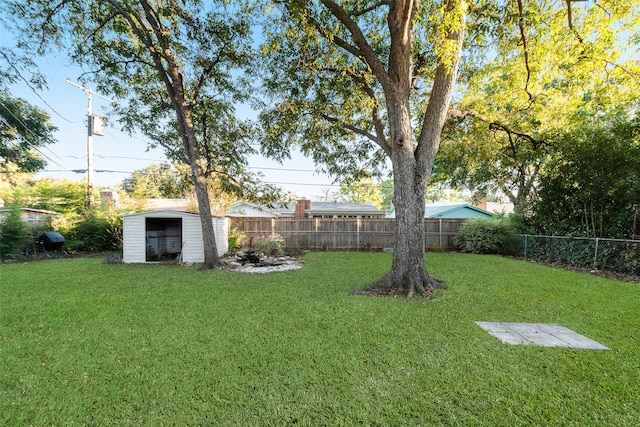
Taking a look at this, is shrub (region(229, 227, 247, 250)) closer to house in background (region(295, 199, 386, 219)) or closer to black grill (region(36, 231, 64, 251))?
black grill (region(36, 231, 64, 251))

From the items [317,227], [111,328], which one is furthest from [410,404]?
[317,227]

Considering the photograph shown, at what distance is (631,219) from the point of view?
678 centimetres

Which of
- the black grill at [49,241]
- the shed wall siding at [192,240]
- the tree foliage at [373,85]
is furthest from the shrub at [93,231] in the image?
the tree foliage at [373,85]

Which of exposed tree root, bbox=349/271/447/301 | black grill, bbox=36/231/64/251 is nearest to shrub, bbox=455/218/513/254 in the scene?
exposed tree root, bbox=349/271/447/301

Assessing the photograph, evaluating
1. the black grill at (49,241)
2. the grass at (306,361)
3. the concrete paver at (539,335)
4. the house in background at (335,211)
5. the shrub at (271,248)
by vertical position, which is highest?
the house in background at (335,211)

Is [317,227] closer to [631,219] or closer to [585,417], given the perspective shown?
[631,219]

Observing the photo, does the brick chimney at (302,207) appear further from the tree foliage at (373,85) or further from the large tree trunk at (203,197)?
the large tree trunk at (203,197)

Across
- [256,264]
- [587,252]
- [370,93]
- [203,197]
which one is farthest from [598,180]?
[203,197]

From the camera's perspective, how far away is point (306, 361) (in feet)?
7.79

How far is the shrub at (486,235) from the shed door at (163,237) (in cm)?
1161

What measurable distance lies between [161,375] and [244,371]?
26.1 inches

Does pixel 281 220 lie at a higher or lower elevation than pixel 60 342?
higher

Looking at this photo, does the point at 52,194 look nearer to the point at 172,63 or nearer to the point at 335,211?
the point at 172,63

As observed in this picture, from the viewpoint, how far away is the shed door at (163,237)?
9769 mm
